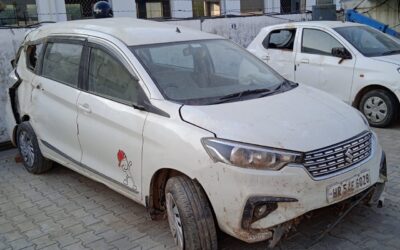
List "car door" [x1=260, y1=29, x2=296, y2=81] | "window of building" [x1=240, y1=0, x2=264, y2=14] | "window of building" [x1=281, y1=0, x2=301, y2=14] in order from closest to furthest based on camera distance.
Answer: "car door" [x1=260, y1=29, x2=296, y2=81], "window of building" [x1=240, y1=0, x2=264, y2=14], "window of building" [x1=281, y1=0, x2=301, y2=14]

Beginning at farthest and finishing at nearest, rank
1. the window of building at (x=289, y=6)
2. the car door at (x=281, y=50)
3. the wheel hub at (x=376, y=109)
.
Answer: the window of building at (x=289, y=6)
the car door at (x=281, y=50)
the wheel hub at (x=376, y=109)

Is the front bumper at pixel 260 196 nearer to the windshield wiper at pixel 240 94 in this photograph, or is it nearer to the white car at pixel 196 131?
the white car at pixel 196 131

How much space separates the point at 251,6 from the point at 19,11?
8215mm

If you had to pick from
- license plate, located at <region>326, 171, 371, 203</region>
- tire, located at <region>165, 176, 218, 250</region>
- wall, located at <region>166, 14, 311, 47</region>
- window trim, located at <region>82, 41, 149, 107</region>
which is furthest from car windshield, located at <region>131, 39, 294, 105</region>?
wall, located at <region>166, 14, 311, 47</region>

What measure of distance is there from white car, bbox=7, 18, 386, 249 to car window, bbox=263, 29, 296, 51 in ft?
10.8

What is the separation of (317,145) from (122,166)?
162cm

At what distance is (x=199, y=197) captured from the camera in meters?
3.12

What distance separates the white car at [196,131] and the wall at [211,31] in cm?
172

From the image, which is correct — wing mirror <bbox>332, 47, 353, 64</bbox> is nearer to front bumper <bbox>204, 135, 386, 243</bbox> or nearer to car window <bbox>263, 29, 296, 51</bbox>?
car window <bbox>263, 29, 296, 51</bbox>

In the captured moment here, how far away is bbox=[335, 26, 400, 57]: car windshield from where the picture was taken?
6.82 metres

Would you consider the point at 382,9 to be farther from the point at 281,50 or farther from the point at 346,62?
the point at 346,62

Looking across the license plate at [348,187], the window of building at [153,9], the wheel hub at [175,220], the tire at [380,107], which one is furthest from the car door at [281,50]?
the window of building at [153,9]

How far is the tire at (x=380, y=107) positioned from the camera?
21.3 ft

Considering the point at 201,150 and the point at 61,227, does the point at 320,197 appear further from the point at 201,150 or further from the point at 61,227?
the point at 61,227
